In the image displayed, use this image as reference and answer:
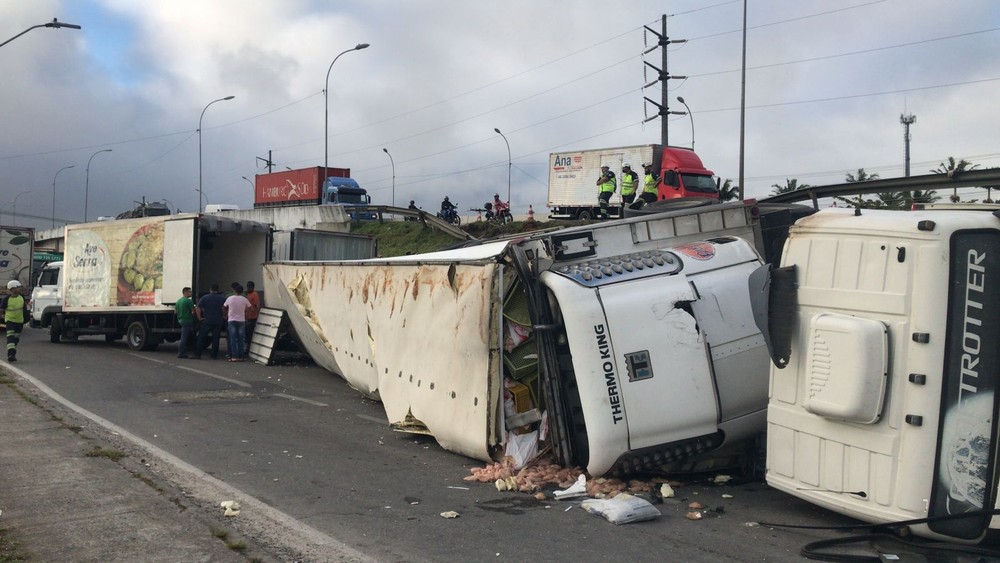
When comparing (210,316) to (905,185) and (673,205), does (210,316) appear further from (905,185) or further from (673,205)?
(905,185)

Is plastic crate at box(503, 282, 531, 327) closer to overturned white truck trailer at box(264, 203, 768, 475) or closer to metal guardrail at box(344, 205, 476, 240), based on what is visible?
overturned white truck trailer at box(264, 203, 768, 475)

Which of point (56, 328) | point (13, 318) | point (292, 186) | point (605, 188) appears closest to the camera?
point (13, 318)

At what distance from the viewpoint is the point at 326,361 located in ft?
45.5

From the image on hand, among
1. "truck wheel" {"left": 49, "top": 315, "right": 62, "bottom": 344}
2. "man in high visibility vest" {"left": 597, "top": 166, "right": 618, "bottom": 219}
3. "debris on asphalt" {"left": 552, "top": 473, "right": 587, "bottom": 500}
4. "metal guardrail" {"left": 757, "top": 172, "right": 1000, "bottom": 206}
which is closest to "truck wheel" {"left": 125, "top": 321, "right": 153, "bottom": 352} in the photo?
"truck wheel" {"left": 49, "top": 315, "right": 62, "bottom": 344}

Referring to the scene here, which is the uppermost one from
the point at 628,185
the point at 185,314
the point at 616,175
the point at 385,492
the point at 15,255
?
the point at 616,175

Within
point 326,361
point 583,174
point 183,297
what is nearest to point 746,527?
point 326,361

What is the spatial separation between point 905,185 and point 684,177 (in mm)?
20745

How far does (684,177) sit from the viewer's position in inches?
1145

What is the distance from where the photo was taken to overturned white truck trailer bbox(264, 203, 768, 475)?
6578mm

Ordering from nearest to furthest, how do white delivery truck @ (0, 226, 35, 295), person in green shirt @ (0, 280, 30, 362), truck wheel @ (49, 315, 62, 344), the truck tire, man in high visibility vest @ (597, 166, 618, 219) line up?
1. the truck tire
2. person in green shirt @ (0, 280, 30, 362)
3. truck wheel @ (49, 315, 62, 344)
4. man in high visibility vest @ (597, 166, 618, 219)
5. white delivery truck @ (0, 226, 35, 295)

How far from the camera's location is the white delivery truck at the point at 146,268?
1742 centimetres

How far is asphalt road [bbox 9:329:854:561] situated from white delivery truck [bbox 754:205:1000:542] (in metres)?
0.59

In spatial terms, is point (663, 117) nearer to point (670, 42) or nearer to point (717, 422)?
point (670, 42)

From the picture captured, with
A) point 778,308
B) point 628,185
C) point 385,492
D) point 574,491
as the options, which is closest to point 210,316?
point 385,492
